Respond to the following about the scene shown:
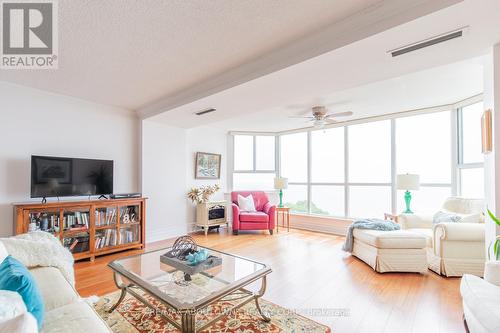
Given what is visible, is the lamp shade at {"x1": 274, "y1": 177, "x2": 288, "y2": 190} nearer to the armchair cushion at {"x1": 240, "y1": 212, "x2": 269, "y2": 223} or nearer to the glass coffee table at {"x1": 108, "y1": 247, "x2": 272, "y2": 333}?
the armchair cushion at {"x1": 240, "y1": 212, "x2": 269, "y2": 223}

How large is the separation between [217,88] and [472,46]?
7.97 ft

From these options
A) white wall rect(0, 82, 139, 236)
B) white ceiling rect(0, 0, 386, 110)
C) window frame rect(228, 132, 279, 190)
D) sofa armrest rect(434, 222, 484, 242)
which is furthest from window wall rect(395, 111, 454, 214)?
white wall rect(0, 82, 139, 236)

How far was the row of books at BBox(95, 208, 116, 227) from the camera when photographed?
346 centimetres

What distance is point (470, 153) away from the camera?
148 inches

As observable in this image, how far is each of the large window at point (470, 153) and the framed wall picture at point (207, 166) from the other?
15.4ft

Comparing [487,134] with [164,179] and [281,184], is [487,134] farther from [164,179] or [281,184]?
[164,179]

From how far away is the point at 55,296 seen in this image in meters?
1.46

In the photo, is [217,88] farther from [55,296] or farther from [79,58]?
[55,296]

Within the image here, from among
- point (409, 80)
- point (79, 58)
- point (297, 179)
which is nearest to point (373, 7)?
point (409, 80)

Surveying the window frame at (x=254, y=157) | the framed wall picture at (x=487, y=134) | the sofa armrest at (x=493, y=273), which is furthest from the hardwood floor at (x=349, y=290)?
the window frame at (x=254, y=157)

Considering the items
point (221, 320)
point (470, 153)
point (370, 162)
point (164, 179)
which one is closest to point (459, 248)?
point (470, 153)

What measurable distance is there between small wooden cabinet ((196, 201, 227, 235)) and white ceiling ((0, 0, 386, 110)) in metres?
2.81

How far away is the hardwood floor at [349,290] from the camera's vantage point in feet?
6.26

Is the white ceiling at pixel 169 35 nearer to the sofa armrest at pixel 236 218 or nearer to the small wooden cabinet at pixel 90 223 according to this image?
the small wooden cabinet at pixel 90 223
